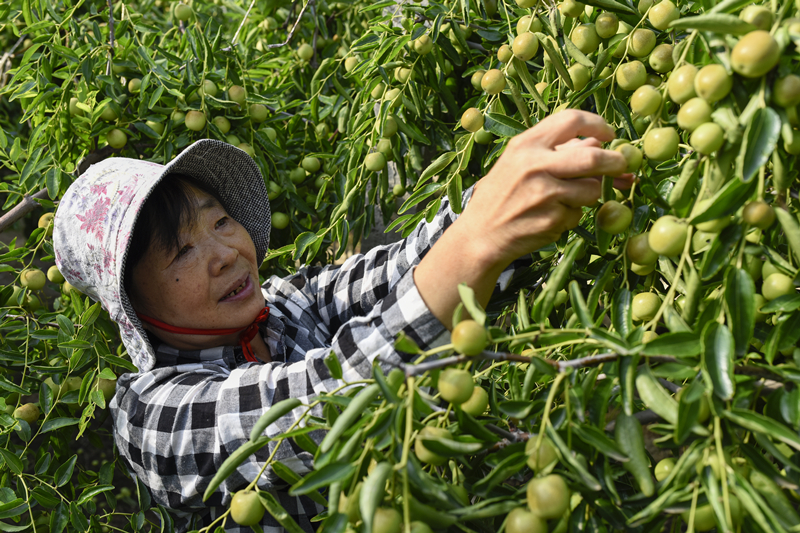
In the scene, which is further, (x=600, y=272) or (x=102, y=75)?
(x=102, y=75)

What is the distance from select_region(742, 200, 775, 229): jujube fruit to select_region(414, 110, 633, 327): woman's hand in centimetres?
Result: 16

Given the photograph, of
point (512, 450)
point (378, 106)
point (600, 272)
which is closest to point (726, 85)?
point (600, 272)

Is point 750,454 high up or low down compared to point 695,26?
down

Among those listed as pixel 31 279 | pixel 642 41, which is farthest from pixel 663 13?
pixel 31 279

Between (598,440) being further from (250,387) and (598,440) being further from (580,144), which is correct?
(250,387)

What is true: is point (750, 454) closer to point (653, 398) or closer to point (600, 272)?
point (653, 398)

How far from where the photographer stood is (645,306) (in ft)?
2.58

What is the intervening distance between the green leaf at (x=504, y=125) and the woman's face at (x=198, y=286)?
624 millimetres

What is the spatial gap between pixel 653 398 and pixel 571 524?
164 mm

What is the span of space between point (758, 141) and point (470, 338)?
12.4 inches

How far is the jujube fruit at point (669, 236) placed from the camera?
668 mm

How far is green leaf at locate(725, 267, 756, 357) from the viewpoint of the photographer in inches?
24.6

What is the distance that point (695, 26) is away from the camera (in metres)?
0.61

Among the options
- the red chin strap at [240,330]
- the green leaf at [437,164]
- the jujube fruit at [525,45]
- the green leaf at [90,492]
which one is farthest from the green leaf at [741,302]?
the green leaf at [90,492]
